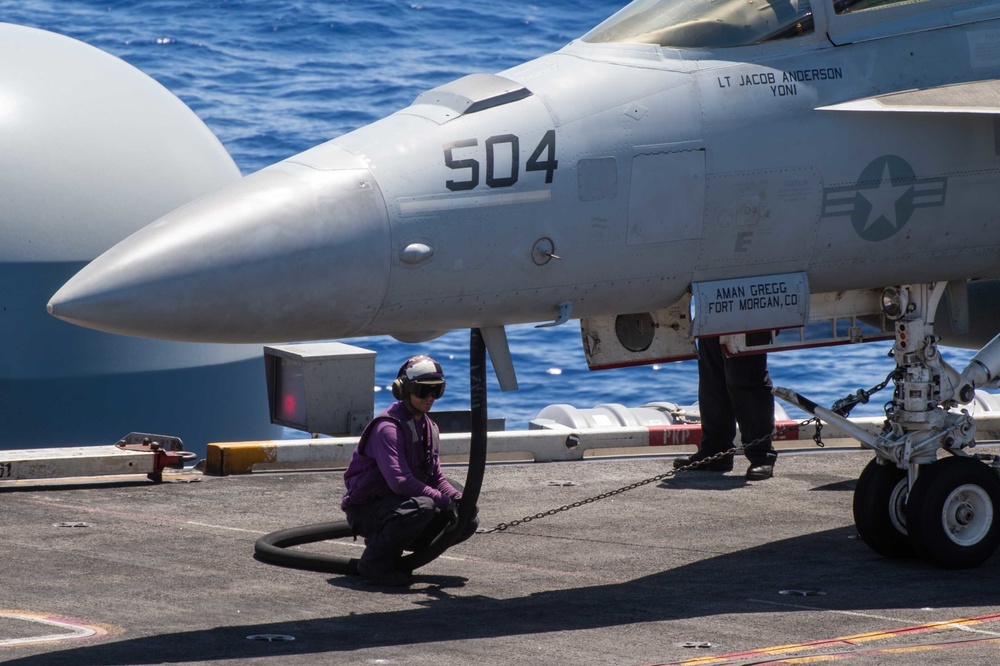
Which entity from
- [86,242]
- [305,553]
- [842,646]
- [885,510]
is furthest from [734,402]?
[86,242]

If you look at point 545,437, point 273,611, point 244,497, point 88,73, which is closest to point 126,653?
point 273,611

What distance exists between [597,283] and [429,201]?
109 centimetres

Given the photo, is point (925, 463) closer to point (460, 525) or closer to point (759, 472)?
point (460, 525)

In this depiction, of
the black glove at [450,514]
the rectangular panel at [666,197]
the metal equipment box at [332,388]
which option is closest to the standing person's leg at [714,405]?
the metal equipment box at [332,388]

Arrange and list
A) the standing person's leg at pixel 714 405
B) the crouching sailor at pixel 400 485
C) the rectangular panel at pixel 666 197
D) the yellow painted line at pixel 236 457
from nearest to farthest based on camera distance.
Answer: the rectangular panel at pixel 666 197
the crouching sailor at pixel 400 485
the yellow painted line at pixel 236 457
the standing person's leg at pixel 714 405

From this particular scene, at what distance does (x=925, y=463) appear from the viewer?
9.02 meters

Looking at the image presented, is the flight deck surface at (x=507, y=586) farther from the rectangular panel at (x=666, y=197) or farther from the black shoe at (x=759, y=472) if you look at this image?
the rectangular panel at (x=666, y=197)

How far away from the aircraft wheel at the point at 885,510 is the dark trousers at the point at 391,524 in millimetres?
2430

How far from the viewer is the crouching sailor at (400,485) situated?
8.66 meters

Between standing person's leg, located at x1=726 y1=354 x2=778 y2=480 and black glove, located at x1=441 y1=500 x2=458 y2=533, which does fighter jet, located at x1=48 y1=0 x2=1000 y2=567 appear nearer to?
black glove, located at x1=441 y1=500 x2=458 y2=533

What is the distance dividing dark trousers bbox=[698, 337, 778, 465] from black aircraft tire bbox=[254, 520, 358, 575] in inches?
141

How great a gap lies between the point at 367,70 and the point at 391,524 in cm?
4264

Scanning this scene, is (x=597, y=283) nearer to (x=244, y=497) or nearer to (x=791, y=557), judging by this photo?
(x=791, y=557)

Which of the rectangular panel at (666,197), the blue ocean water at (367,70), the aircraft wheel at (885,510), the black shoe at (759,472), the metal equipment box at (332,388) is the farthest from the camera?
the blue ocean water at (367,70)
